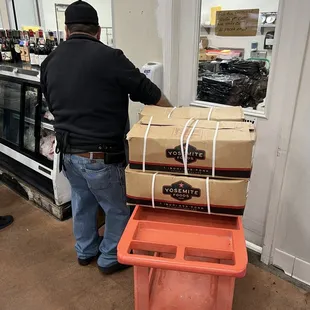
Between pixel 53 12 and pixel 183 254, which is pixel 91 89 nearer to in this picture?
pixel 183 254

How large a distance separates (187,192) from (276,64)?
1.01m

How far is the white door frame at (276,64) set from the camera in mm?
1489

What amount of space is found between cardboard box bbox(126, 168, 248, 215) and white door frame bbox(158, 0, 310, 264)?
790mm

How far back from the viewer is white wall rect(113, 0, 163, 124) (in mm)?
1950

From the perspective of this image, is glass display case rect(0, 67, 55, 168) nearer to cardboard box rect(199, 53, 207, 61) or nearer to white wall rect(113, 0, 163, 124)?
white wall rect(113, 0, 163, 124)

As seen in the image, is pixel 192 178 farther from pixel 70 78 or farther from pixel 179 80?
pixel 179 80

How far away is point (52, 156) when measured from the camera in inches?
96.3

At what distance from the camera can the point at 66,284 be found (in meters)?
1.85

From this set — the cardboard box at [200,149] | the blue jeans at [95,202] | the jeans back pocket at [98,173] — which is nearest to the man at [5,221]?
the blue jeans at [95,202]

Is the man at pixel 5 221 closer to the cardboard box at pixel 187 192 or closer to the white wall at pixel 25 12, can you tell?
the cardboard box at pixel 187 192

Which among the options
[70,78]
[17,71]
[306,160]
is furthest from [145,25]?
[306,160]

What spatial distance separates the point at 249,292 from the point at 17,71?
235 cm

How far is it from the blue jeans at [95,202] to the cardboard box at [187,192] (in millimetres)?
524

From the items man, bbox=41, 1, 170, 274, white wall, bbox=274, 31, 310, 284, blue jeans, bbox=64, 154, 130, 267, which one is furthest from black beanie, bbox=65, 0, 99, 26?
white wall, bbox=274, 31, 310, 284
